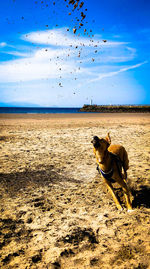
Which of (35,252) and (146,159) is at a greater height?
(146,159)

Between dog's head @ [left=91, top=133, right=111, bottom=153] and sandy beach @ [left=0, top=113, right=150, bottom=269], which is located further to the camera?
dog's head @ [left=91, top=133, right=111, bottom=153]

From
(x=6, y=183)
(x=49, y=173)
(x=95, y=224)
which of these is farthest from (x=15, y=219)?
(x=49, y=173)

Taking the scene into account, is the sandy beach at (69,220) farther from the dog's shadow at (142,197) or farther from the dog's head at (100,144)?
the dog's head at (100,144)

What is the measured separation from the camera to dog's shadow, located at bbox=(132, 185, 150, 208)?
12.7 feet

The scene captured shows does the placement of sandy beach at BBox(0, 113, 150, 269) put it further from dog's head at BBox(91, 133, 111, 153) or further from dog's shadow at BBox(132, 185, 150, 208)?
dog's head at BBox(91, 133, 111, 153)

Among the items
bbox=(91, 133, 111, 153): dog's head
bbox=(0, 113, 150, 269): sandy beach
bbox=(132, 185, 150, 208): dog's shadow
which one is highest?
bbox=(91, 133, 111, 153): dog's head

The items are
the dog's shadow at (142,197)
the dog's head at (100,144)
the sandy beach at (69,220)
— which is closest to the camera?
the sandy beach at (69,220)

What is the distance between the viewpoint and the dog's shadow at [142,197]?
12.7 ft

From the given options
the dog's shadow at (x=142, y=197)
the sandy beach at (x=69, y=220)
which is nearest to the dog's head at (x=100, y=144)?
the sandy beach at (x=69, y=220)

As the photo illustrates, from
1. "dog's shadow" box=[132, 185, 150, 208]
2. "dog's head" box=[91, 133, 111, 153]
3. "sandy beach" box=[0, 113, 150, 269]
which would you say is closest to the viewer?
"sandy beach" box=[0, 113, 150, 269]

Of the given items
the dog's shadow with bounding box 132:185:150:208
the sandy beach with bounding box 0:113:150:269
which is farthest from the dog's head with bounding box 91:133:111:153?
the dog's shadow with bounding box 132:185:150:208

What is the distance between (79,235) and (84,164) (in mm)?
3754

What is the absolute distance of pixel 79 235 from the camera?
→ 2.91 meters

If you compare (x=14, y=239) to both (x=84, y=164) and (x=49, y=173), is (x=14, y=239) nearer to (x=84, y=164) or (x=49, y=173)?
(x=49, y=173)
